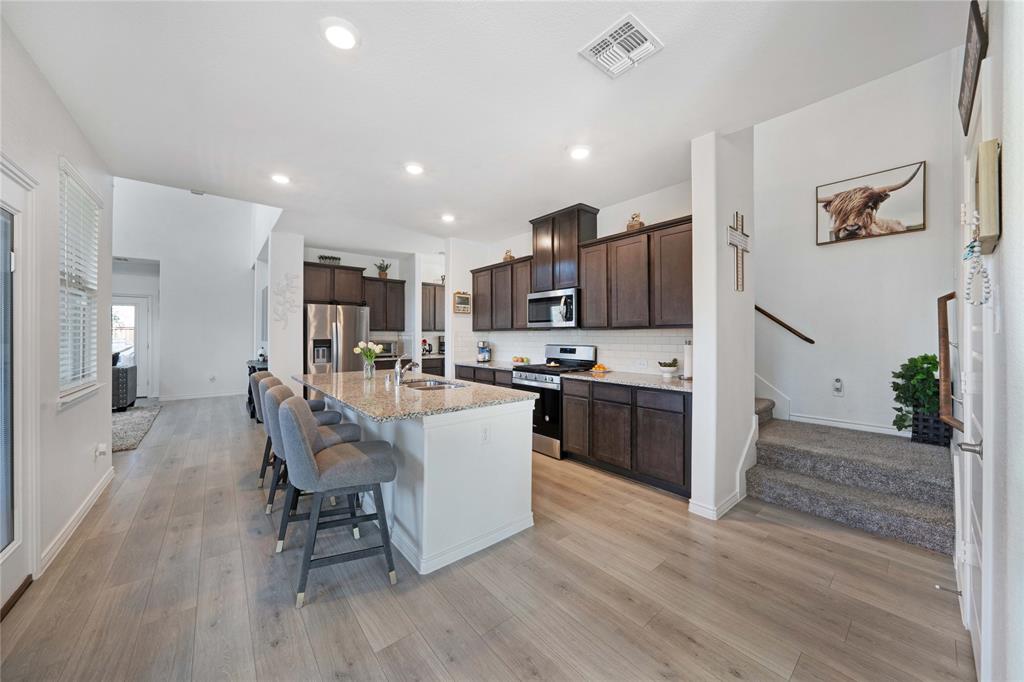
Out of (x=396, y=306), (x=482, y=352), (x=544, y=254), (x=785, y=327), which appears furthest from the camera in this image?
(x=396, y=306)

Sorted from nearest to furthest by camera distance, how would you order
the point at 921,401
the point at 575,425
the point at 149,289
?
1. the point at 921,401
2. the point at 575,425
3. the point at 149,289

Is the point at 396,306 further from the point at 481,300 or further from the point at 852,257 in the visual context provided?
the point at 852,257

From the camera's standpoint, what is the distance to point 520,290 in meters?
4.95

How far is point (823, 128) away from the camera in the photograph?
3867 mm

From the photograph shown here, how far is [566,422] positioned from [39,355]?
3611mm

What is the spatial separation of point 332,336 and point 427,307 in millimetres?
1969

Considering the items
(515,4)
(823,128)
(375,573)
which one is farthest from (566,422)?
(823,128)

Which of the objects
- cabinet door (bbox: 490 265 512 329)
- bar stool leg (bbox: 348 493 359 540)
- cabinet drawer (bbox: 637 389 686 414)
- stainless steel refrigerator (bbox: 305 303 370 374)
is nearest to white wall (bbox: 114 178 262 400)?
stainless steel refrigerator (bbox: 305 303 370 374)

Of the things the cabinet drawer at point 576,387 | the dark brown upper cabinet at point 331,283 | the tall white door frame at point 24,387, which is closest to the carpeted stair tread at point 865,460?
the cabinet drawer at point 576,387

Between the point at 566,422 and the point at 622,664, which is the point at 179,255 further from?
the point at 622,664

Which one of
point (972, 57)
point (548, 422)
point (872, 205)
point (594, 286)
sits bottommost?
point (548, 422)

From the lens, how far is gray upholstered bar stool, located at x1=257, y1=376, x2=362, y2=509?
2.27 m

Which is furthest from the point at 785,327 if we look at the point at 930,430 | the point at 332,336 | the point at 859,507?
the point at 332,336

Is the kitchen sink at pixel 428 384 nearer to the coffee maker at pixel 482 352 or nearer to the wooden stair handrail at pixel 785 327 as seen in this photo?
the coffee maker at pixel 482 352
